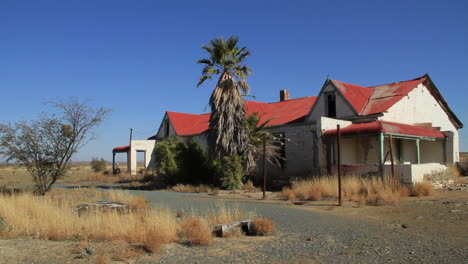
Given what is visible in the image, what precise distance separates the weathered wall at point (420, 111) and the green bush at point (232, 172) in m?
7.99

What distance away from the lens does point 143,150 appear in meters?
38.2

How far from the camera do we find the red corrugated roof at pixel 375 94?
2219 centimetres

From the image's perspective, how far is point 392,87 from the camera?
24.7 meters

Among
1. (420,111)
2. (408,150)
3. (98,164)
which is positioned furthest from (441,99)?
(98,164)

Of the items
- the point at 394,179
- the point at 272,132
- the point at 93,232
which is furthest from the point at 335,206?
the point at 272,132

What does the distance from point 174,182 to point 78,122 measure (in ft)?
26.0

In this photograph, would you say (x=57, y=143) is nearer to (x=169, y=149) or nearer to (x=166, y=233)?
(x=169, y=149)

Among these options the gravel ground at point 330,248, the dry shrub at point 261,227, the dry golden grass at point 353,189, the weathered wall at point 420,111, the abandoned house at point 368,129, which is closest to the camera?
the gravel ground at point 330,248

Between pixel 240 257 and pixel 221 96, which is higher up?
pixel 221 96

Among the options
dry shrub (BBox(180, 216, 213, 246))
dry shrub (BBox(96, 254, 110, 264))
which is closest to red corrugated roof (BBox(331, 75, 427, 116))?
dry shrub (BBox(180, 216, 213, 246))

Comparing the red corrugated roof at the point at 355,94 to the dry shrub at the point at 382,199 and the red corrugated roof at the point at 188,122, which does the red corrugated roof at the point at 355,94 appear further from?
the red corrugated roof at the point at 188,122

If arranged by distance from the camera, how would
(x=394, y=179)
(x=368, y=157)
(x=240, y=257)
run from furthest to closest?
(x=368, y=157) → (x=394, y=179) → (x=240, y=257)

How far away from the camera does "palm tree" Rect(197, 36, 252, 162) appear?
22.4 meters


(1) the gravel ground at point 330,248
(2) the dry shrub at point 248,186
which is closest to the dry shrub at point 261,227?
(1) the gravel ground at point 330,248
